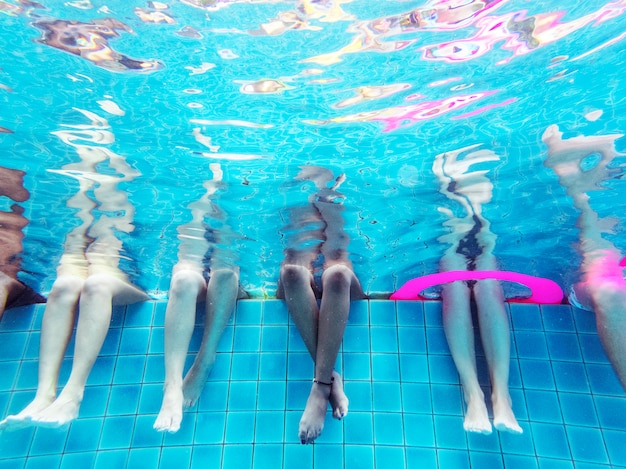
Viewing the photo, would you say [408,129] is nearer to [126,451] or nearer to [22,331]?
[126,451]

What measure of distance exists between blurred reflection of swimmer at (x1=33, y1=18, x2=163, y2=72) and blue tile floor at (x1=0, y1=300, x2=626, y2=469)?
4.36 metres

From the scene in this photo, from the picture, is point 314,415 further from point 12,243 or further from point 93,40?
point 12,243

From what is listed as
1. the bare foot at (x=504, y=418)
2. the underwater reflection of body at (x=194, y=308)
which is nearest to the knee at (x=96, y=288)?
the underwater reflection of body at (x=194, y=308)

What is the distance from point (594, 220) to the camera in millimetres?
6148

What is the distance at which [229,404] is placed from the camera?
20.5 feet

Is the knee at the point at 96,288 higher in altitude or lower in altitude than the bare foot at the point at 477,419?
higher

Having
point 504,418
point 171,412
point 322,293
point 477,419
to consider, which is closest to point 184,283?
point 171,412

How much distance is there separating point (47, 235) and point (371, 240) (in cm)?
557

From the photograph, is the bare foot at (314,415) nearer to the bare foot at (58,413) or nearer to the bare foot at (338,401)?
the bare foot at (338,401)

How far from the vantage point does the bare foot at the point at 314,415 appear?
4.27 metres

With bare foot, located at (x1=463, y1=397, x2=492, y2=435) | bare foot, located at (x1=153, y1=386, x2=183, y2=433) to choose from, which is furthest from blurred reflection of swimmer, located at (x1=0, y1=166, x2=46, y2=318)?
bare foot, located at (x1=463, y1=397, x2=492, y2=435)

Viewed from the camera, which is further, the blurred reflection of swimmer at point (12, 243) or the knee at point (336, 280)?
the knee at point (336, 280)

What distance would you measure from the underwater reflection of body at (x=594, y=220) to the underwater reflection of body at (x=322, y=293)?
108 inches

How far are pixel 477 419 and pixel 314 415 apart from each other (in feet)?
6.47
